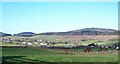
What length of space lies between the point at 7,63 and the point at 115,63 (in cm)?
1367

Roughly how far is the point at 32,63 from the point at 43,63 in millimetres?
1496

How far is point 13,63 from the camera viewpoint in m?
34.4

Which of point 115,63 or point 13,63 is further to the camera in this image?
point 115,63

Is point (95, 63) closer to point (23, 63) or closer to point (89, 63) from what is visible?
point (89, 63)

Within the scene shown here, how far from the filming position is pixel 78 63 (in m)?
36.1

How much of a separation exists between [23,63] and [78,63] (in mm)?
6901

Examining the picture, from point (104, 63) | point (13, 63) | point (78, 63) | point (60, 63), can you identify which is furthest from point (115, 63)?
point (13, 63)

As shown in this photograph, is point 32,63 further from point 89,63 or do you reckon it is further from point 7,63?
point 89,63

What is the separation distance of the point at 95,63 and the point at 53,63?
5.36 metres

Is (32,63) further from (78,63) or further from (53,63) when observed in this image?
(78,63)

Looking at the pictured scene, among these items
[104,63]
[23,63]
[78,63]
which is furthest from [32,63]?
[104,63]

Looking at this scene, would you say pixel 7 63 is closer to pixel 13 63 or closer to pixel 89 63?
pixel 13 63

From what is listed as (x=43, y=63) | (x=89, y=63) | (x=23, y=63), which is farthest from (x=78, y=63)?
(x=23, y=63)

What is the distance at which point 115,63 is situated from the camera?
36.7 metres
